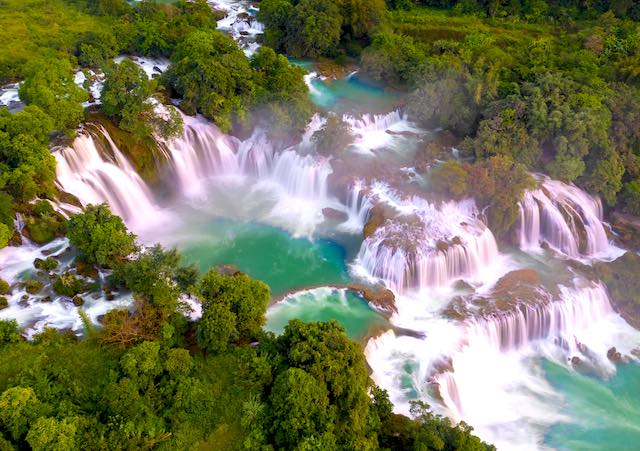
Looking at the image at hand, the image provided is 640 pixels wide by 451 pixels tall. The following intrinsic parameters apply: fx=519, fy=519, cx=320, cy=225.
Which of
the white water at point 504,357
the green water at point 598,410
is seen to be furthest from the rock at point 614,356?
the green water at point 598,410

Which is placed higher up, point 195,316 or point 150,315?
point 150,315

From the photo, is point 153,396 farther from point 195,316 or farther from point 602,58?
point 602,58

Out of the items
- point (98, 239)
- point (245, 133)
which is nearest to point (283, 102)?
point (245, 133)

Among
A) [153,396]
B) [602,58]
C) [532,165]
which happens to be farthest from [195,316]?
[602,58]

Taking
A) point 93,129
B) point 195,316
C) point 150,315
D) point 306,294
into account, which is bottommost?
point 306,294

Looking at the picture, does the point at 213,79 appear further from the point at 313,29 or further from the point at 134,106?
the point at 313,29

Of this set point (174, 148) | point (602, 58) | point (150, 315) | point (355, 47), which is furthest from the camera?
point (355, 47)

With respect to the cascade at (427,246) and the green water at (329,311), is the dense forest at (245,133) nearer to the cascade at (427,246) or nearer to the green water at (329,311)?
the cascade at (427,246)
